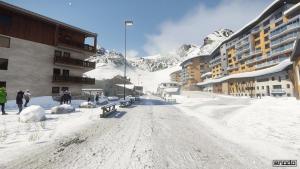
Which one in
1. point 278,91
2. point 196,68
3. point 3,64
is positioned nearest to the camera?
point 3,64

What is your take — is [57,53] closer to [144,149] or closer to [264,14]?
[144,149]

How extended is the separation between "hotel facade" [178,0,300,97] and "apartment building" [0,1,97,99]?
40090 mm

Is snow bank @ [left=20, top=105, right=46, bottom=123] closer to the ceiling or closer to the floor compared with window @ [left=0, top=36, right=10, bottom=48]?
closer to the floor

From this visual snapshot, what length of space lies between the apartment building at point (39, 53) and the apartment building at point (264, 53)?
4463cm

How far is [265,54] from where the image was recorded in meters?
55.4

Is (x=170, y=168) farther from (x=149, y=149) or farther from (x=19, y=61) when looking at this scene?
(x=19, y=61)

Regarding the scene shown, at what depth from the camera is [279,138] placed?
7082 millimetres

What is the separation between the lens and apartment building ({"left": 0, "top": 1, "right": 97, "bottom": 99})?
74.1ft

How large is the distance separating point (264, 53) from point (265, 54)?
131 centimetres

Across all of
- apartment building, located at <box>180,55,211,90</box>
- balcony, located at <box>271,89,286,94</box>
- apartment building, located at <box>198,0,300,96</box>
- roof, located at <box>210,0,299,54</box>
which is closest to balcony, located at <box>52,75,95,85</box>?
apartment building, located at <box>198,0,300,96</box>

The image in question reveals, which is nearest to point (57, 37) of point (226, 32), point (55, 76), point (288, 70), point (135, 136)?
point (55, 76)
